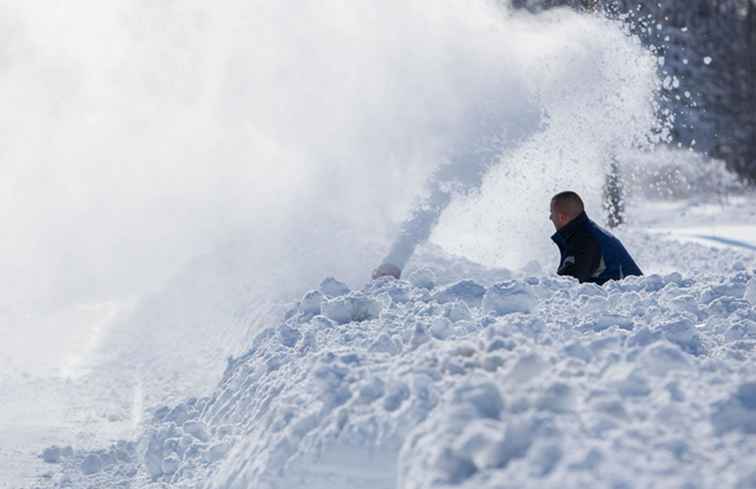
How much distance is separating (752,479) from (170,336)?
7.73m

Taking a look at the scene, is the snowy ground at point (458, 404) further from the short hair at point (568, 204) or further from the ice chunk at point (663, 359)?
the short hair at point (568, 204)

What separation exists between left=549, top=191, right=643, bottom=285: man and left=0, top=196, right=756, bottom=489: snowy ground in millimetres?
700

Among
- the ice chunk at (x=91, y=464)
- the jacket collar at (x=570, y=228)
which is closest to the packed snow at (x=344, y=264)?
the ice chunk at (x=91, y=464)

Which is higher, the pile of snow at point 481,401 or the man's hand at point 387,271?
the man's hand at point 387,271

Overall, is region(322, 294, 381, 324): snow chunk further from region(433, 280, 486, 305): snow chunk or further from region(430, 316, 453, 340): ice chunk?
region(430, 316, 453, 340): ice chunk

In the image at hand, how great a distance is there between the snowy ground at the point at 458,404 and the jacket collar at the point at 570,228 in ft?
2.76

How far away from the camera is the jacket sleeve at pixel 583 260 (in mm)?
7672

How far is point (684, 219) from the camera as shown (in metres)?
29.7

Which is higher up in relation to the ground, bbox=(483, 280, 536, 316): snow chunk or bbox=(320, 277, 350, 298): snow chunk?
bbox=(320, 277, 350, 298): snow chunk

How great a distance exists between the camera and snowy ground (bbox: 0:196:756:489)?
135 inches

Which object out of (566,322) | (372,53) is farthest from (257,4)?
(566,322)

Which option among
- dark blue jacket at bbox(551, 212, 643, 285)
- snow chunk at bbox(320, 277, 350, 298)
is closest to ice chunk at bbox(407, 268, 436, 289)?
snow chunk at bbox(320, 277, 350, 298)

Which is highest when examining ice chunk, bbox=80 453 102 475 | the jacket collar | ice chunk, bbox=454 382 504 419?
the jacket collar

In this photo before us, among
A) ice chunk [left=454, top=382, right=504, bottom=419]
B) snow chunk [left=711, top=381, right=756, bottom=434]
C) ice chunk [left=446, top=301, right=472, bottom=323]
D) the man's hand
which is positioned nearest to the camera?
snow chunk [left=711, top=381, right=756, bottom=434]
